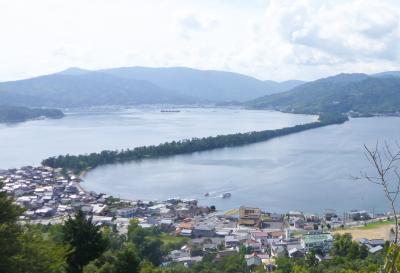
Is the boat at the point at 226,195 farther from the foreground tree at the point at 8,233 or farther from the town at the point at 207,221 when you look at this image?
the foreground tree at the point at 8,233

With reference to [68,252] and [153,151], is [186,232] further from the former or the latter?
[153,151]

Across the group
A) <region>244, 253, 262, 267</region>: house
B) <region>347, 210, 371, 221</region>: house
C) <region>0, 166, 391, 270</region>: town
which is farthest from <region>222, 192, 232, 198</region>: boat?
<region>244, 253, 262, 267</region>: house

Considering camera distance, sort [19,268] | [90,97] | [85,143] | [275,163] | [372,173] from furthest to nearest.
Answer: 1. [90,97]
2. [85,143]
3. [275,163]
4. [372,173]
5. [19,268]

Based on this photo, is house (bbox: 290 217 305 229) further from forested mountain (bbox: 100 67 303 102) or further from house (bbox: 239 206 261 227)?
forested mountain (bbox: 100 67 303 102)

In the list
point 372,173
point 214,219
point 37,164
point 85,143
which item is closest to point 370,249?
point 214,219

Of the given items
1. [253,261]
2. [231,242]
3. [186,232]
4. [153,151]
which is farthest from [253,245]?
[153,151]

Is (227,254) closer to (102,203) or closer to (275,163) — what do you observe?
(102,203)
